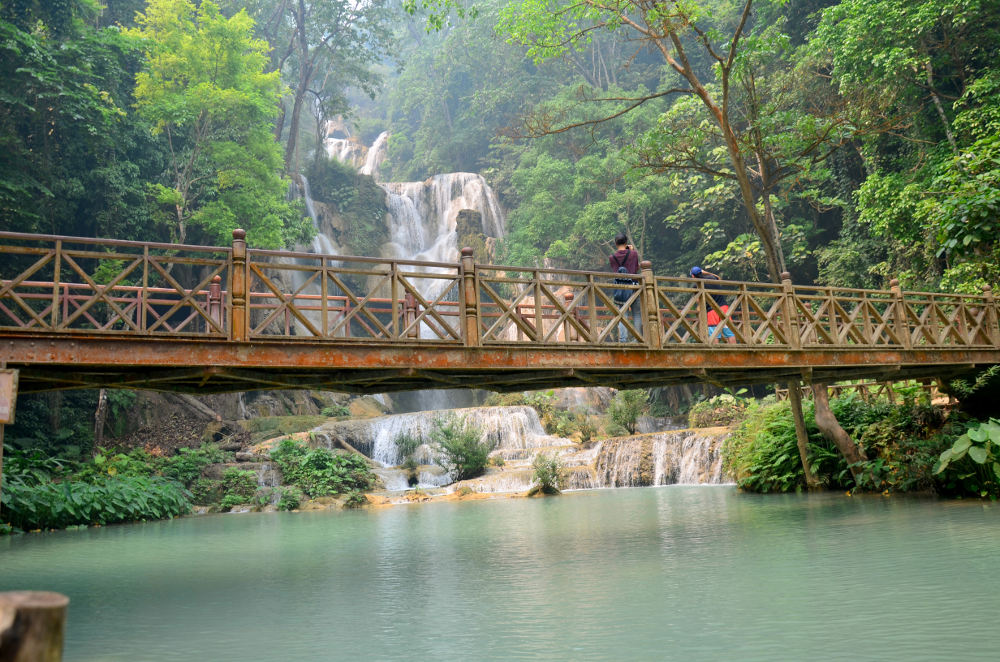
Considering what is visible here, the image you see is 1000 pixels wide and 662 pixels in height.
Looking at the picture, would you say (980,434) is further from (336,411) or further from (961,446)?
(336,411)

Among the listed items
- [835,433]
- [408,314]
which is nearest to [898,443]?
[835,433]

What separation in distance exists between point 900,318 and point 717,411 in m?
13.2

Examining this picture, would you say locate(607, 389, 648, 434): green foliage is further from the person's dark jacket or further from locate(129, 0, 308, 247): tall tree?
the person's dark jacket

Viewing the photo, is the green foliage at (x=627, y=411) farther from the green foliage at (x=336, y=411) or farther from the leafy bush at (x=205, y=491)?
the leafy bush at (x=205, y=491)

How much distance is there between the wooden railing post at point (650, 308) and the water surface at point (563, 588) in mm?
2773

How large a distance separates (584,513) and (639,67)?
37.7 meters

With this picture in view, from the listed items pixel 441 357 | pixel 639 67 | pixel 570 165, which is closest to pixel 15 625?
pixel 441 357

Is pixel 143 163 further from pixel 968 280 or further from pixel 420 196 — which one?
pixel 968 280

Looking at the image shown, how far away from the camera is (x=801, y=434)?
51.0ft

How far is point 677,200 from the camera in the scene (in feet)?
114

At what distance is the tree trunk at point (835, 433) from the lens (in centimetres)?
1522

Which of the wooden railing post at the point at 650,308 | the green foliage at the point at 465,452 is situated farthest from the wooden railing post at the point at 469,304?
the green foliage at the point at 465,452

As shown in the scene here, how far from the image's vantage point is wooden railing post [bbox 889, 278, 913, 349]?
13.7 m

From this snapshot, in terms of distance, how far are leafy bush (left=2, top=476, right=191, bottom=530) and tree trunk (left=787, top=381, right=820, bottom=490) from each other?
14812mm
